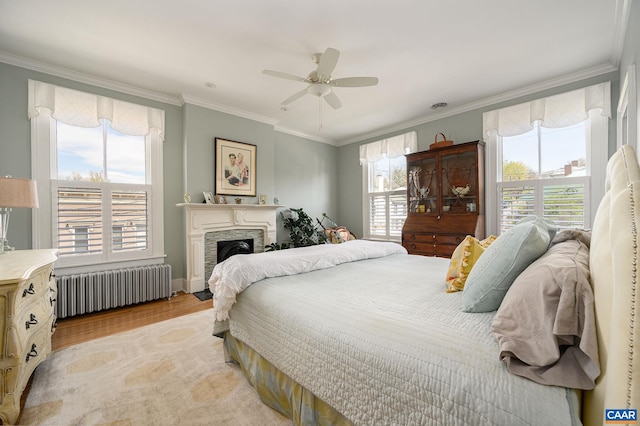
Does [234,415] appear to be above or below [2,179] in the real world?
below

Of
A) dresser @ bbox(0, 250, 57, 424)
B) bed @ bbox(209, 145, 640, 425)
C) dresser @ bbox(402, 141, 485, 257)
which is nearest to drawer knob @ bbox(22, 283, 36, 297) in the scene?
dresser @ bbox(0, 250, 57, 424)

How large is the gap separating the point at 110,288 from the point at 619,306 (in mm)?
4163

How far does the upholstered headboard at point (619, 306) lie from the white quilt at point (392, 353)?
106 mm

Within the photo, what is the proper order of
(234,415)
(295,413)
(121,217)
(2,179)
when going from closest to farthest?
(295,413), (234,415), (2,179), (121,217)

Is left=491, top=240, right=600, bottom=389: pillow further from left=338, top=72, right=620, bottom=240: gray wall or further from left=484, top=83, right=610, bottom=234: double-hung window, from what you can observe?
left=338, top=72, right=620, bottom=240: gray wall

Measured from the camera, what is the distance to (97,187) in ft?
10.9

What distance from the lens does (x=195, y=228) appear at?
385cm

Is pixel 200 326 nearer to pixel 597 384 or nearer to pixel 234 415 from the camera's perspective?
pixel 234 415

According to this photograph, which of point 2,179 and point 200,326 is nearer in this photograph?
point 2,179

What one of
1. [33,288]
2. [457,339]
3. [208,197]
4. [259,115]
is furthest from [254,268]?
[259,115]

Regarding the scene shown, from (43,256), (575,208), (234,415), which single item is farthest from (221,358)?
(575,208)

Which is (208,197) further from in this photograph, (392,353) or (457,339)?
(457,339)

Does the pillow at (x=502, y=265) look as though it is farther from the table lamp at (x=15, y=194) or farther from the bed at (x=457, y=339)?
the table lamp at (x=15, y=194)

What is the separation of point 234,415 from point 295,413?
1.36 feet
